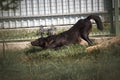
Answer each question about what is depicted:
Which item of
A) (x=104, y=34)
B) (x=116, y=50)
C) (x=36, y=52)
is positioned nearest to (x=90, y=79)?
(x=116, y=50)

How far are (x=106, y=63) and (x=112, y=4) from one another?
23.8 ft

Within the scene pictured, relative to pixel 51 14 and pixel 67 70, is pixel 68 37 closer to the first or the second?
pixel 51 14

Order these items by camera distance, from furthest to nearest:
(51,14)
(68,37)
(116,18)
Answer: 1. (51,14)
2. (116,18)
3. (68,37)

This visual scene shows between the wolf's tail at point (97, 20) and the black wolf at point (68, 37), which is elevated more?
the wolf's tail at point (97, 20)

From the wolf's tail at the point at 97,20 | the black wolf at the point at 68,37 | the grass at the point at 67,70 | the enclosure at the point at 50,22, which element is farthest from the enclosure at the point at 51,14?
the grass at the point at 67,70

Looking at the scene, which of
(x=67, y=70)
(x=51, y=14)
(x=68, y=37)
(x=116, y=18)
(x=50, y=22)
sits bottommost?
(x=67, y=70)

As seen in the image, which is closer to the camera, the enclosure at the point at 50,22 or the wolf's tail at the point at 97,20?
the enclosure at the point at 50,22

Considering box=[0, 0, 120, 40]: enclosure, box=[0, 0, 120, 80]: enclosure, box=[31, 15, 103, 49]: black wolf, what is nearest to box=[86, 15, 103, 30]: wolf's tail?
box=[31, 15, 103, 49]: black wolf

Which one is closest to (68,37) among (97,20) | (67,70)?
(97,20)

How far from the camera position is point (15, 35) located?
14.9 m

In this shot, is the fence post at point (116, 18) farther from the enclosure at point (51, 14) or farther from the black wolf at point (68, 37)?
the black wolf at point (68, 37)

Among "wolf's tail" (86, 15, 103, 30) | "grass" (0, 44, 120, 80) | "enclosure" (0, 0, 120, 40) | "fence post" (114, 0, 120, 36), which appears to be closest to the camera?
"grass" (0, 44, 120, 80)

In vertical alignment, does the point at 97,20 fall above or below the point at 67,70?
above

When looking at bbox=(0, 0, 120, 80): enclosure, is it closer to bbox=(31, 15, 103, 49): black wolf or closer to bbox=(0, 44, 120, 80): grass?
bbox=(31, 15, 103, 49): black wolf
